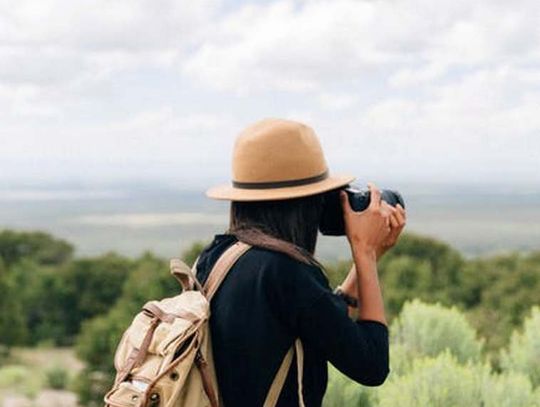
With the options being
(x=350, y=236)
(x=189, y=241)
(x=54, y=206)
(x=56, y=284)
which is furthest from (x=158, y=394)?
(x=54, y=206)

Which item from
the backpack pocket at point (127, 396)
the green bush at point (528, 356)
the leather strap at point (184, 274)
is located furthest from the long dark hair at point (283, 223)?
the green bush at point (528, 356)

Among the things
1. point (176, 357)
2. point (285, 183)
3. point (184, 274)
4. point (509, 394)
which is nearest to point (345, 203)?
point (285, 183)

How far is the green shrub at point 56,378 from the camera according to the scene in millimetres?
14906

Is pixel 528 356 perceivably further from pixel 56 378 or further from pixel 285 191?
pixel 56 378

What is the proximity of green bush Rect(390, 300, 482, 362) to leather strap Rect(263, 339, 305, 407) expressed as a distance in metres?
1.45

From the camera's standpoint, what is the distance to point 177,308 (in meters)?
2.00

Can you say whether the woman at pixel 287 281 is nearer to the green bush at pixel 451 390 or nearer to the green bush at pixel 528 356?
the green bush at pixel 451 390

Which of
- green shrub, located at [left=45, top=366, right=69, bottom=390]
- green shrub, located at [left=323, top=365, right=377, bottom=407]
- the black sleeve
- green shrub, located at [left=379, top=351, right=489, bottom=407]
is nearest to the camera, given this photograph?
the black sleeve

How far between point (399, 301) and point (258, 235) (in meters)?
7.23

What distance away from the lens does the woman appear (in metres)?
1.93

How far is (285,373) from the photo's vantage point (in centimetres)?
201

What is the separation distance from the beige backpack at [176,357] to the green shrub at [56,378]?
1332 centimetres

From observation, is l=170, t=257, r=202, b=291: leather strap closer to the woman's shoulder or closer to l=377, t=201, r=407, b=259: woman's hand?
the woman's shoulder

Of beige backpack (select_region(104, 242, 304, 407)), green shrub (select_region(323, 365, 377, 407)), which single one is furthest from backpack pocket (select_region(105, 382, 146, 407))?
green shrub (select_region(323, 365, 377, 407))
